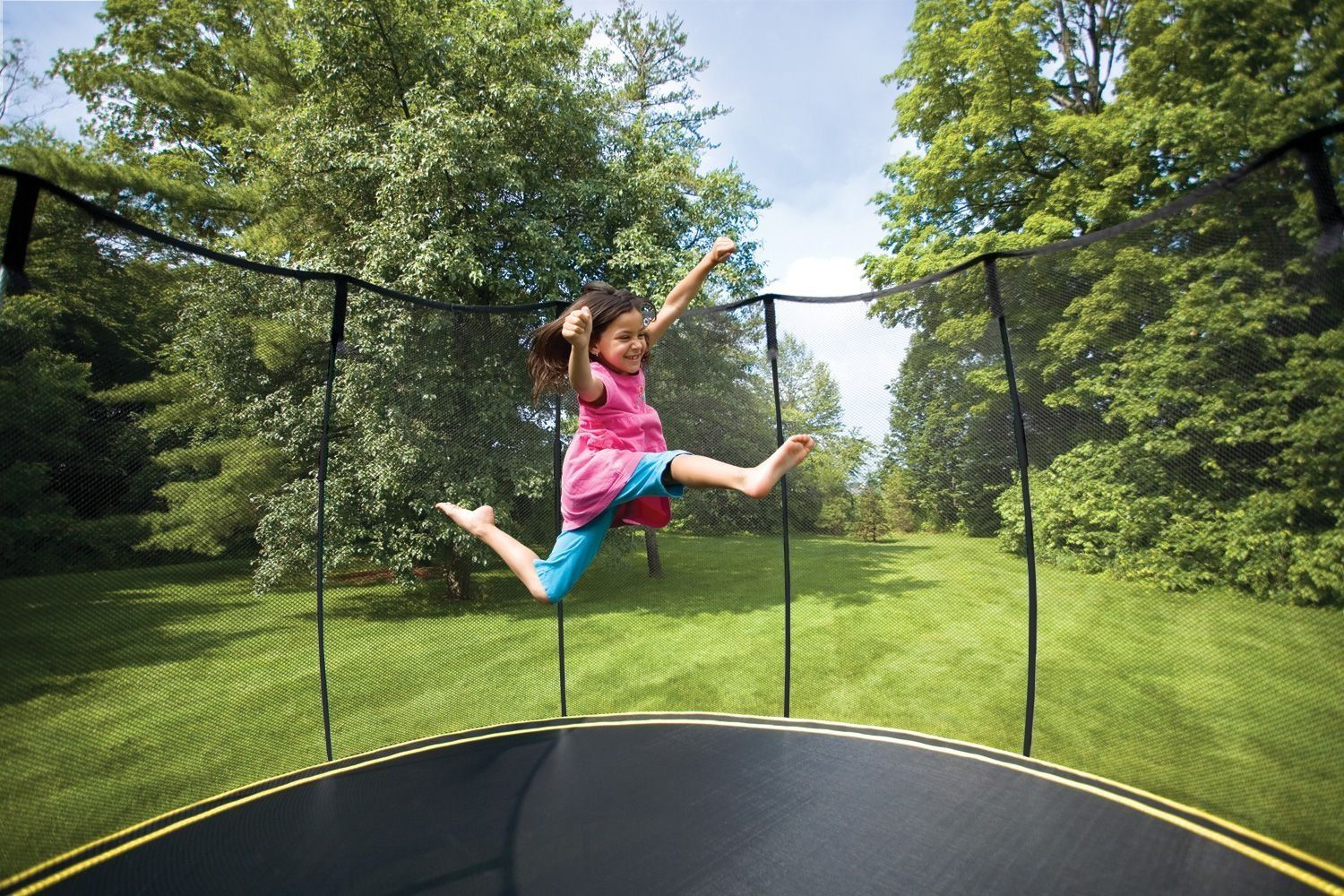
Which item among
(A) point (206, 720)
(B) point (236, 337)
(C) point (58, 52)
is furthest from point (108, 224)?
(C) point (58, 52)

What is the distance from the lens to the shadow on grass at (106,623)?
4.98 feet

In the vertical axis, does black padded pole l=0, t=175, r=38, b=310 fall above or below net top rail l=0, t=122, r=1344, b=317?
below

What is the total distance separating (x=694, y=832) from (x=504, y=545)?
911 millimetres

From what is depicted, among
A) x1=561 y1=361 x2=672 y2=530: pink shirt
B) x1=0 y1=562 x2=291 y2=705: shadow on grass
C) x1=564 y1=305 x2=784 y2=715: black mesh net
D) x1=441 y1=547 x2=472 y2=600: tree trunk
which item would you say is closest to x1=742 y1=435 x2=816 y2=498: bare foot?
x1=561 y1=361 x2=672 y2=530: pink shirt

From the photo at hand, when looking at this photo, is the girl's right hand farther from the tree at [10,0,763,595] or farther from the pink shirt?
the tree at [10,0,763,595]

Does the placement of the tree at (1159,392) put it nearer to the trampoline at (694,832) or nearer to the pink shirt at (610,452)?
the trampoline at (694,832)

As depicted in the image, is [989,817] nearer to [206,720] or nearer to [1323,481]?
[1323,481]

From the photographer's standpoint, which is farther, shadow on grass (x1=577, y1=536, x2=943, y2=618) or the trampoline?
shadow on grass (x1=577, y1=536, x2=943, y2=618)

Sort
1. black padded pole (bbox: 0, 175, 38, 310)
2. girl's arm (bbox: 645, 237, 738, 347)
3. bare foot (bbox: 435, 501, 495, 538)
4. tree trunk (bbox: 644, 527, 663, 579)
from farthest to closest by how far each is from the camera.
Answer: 1. tree trunk (bbox: 644, 527, 663, 579)
2. bare foot (bbox: 435, 501, 495, 538)
3. girl's arm (bbox: 645, 237, 738, 347)
4. black padded pole (bbox: 0, 175, 38, 310)

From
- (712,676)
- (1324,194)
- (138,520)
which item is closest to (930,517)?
(1324,194)

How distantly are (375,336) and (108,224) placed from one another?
100 centimetres

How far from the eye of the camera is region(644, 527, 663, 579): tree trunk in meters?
3.92

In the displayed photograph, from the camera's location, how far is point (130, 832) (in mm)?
1709

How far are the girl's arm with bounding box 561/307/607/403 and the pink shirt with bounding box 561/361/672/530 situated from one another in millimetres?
48
